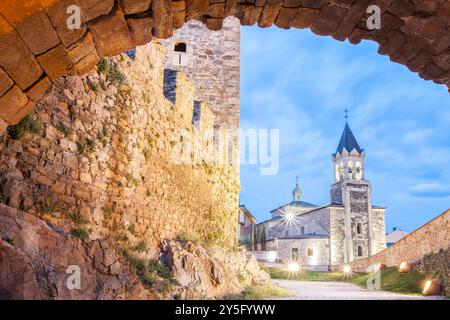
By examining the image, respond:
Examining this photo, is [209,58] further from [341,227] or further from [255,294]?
[341,227]

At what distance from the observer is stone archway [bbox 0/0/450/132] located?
2.77 m

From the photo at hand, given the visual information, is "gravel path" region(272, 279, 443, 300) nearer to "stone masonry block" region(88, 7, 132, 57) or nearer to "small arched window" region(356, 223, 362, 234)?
"stone masonry block" region(88, 7, 132, 57)

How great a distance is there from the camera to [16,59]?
2.78 metres

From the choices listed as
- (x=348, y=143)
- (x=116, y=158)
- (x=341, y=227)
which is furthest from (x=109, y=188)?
(x=348, y=143)

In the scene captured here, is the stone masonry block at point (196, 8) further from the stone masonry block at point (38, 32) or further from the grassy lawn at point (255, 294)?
the grassy lawn at point (255, 294)

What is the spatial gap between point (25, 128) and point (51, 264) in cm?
165

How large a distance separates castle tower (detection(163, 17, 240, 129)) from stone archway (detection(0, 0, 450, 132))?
12.9 metres

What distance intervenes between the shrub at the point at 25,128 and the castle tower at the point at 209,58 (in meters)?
11.9

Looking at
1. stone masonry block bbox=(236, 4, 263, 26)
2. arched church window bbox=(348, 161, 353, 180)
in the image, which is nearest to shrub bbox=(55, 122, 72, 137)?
stone masonry block bbox=(236, 4, 263, 26)

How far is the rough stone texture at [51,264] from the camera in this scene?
3756 millimetres

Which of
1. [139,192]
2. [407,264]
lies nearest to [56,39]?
[139,192]

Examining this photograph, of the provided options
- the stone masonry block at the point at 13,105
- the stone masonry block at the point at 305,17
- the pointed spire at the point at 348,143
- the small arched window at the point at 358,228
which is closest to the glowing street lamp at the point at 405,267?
the stone masonry block at the point at 305,17
